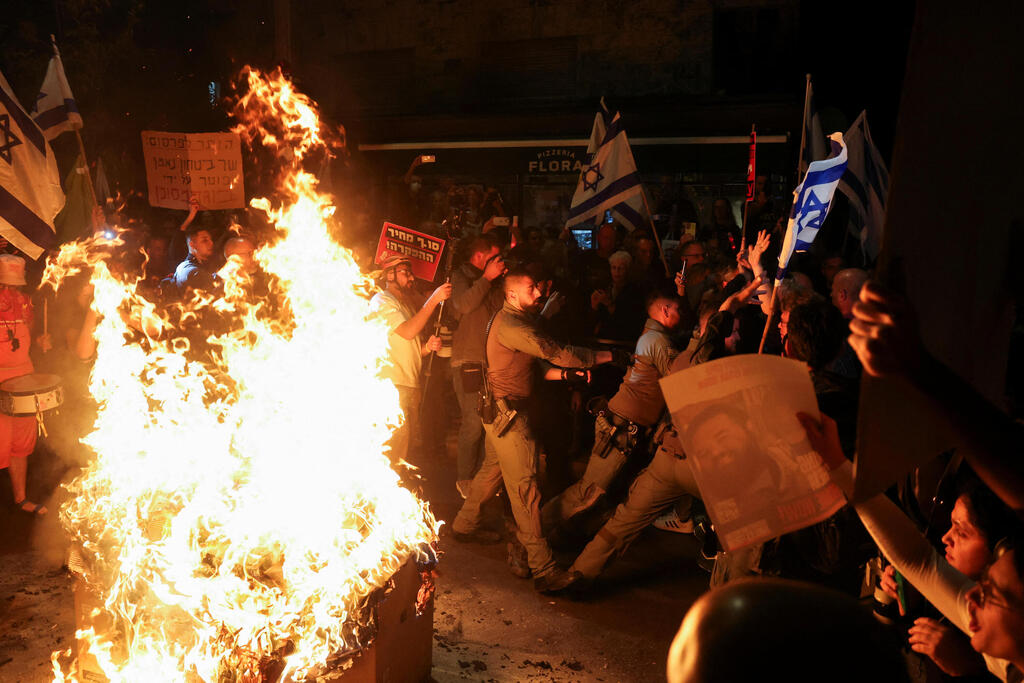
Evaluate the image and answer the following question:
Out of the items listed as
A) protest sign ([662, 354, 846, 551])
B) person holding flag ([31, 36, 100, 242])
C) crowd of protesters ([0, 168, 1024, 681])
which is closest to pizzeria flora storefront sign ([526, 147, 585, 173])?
crowd of protesters ([0, 168, 1024, 681])

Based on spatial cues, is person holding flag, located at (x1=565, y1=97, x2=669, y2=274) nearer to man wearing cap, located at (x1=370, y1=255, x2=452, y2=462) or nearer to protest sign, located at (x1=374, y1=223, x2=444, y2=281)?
protest sign, located at (x1=374, y1=223, x2=444, y2=281)

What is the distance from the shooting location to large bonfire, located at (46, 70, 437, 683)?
4.00 meters

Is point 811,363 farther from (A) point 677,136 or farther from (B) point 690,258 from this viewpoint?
(A) point 677,136

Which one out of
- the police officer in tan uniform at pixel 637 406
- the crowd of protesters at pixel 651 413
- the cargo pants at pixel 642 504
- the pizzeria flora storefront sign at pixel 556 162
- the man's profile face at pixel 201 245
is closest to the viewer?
the crowd of protesters at pixel 651 413

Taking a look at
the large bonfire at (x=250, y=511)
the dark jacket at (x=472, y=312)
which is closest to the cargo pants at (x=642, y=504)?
the large bonfire at (x=250, y=511)

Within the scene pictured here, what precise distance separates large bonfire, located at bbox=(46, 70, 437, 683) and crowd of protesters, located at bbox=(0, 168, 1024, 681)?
1559 mm

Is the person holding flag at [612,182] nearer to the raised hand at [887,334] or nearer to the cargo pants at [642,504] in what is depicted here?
the cargo pants at [642,504]

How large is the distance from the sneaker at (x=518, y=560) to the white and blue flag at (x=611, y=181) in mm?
4579

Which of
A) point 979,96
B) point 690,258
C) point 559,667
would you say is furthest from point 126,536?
point 690,258

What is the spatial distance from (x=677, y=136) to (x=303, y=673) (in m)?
12.6

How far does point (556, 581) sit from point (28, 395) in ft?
17.6

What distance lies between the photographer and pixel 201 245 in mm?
8977

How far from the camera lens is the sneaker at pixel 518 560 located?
6.56 meters

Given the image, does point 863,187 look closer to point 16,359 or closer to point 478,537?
point 478,537
